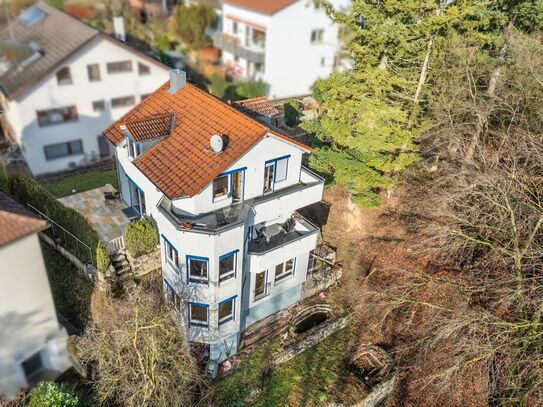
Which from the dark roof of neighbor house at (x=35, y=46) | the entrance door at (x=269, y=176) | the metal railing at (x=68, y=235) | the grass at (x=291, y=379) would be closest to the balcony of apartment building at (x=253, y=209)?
the entrance door at (x=269, y=176)

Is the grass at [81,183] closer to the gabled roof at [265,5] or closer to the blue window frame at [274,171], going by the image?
the blue window frame at [274,171]

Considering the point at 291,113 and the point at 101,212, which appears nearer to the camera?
the point at 101,212

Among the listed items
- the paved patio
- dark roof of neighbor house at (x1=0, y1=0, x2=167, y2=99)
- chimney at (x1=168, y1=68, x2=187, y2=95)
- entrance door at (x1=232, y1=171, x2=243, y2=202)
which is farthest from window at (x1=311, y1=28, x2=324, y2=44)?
entrance door at (x1=232, y1=171, x2=243, y2=202)

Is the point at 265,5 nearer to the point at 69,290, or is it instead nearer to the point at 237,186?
the point at 237,186

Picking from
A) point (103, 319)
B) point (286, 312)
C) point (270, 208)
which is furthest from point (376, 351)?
point (103, 319)

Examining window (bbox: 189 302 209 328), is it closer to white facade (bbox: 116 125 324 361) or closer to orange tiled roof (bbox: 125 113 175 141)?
white facade (bbox: 116 125 324 361)

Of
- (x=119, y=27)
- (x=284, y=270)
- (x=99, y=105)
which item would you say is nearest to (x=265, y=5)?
(x=119, y=27)
